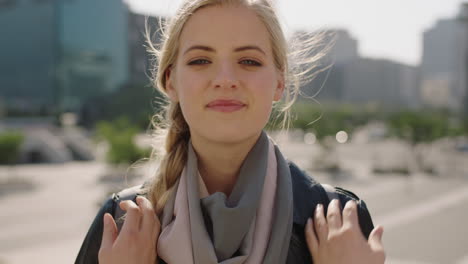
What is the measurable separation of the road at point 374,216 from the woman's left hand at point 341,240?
851 centimetres

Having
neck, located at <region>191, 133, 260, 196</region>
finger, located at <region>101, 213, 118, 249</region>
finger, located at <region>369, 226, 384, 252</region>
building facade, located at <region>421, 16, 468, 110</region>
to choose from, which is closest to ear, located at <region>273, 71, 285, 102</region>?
neck, located at <region>191, 133, 260, 196</region>

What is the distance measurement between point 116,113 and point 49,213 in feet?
126

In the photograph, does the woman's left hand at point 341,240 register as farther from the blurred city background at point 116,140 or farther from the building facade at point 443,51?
the building facade at point 443,51

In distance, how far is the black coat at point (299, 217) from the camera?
1.48m

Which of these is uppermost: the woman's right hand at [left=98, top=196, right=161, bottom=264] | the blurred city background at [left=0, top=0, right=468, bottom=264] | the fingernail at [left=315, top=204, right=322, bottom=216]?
the fingernail at [left=315, top=204, right=322, bottom=216]

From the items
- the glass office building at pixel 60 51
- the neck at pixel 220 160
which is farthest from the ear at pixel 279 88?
the glass office building at pixel 60 51

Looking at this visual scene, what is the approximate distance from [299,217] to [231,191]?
252 millimetres

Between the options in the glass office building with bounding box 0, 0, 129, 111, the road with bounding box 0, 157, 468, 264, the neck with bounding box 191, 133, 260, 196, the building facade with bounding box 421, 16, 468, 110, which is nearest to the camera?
the neck with bounding box 191, 133, 260, 196

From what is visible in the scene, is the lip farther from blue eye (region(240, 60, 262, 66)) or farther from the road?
the road

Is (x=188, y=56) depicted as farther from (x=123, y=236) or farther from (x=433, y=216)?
(x=433, y=216)

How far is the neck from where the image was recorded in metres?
1.57

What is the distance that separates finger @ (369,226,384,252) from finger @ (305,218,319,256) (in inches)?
6.4

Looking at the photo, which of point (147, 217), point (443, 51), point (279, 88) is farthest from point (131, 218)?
point (443, 51)

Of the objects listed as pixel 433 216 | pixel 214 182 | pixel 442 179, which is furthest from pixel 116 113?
pixel 214 182
